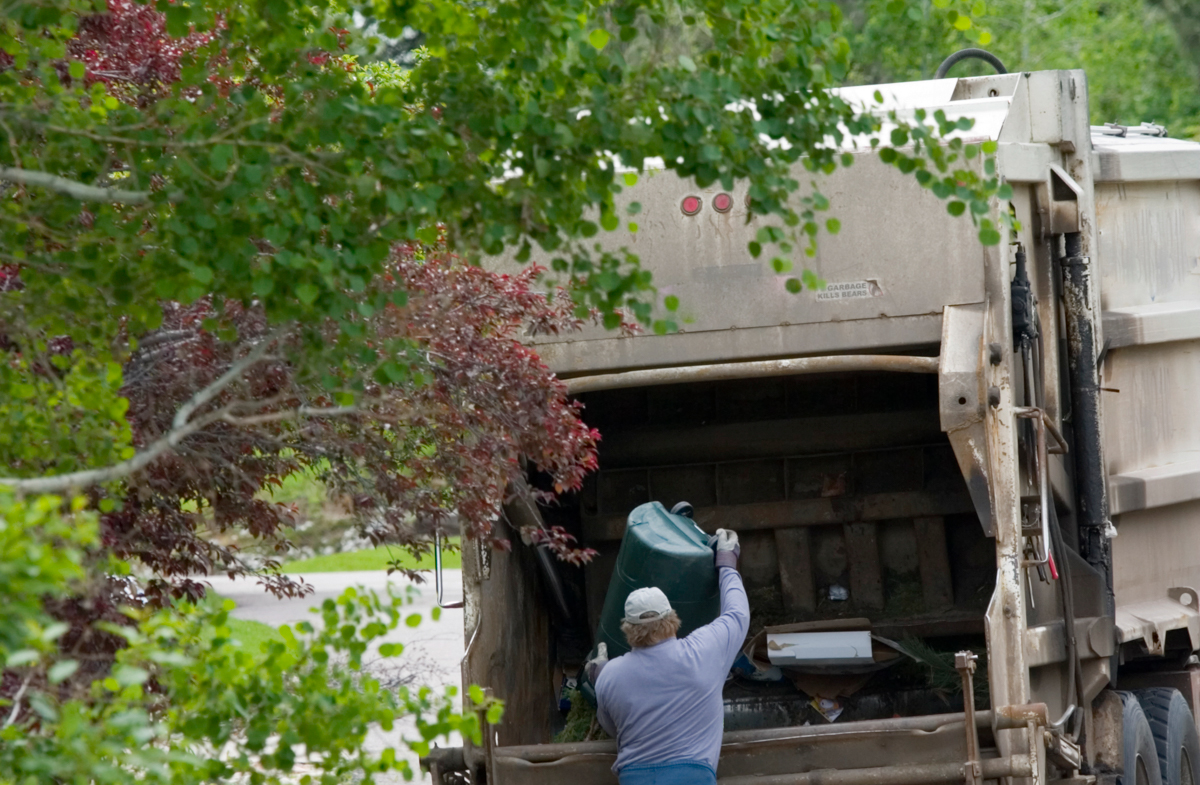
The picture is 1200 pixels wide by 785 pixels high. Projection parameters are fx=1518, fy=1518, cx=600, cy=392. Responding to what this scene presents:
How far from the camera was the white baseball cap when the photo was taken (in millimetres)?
4395

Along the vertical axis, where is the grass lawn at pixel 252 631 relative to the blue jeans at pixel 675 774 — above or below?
above

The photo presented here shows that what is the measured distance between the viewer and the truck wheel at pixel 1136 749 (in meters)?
5.43

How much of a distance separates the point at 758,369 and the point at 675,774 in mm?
1306

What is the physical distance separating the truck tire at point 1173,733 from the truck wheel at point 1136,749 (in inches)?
2.9

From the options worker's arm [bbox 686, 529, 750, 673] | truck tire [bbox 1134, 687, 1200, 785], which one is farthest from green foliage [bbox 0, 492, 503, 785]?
truck tire [bbox 1134, 687, 1200, 785]

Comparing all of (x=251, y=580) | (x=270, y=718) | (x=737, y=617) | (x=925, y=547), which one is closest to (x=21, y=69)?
(x=270, y=718)

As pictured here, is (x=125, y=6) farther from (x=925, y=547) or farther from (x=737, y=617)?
(x=925, y=547)

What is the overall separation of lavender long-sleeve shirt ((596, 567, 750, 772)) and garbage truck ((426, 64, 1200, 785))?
200mm

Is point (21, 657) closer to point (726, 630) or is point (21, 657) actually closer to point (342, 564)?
Answer: point (726, 630)

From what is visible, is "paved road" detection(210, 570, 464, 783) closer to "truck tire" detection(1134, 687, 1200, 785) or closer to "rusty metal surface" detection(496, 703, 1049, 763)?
"truck tire" detection(1134, 687, 1200, 785)

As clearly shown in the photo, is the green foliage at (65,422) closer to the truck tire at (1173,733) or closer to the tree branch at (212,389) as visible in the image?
the tree branch at (212,389)

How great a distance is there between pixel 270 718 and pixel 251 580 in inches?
591

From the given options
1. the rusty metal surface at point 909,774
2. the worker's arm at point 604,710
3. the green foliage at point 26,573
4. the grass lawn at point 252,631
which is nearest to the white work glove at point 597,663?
the worker's arm at point 604,710

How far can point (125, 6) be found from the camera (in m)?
4.07
